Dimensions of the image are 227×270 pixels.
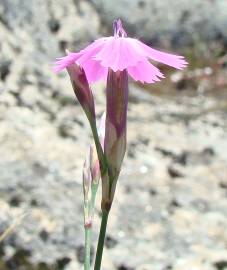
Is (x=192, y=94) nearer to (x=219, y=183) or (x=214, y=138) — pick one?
(x=214, y=138)

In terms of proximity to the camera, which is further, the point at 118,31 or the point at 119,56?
the point at 118,31

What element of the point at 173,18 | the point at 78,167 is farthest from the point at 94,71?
the point at 173,18

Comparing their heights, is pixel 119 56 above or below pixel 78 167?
below

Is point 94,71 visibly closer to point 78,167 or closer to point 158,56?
point 158,56

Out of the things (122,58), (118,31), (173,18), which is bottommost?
(122,58)

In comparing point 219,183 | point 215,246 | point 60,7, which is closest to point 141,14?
point 60,7

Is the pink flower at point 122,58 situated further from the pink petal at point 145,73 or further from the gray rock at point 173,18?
the gray rock at point 173,18

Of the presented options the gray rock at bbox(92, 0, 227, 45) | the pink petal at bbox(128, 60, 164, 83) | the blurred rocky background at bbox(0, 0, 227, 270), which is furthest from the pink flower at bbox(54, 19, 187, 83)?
the gray rock at bbox(92, 0, 227, 45)

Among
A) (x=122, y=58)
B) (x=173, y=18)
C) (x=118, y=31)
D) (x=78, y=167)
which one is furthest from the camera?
(x=173, y=18)
